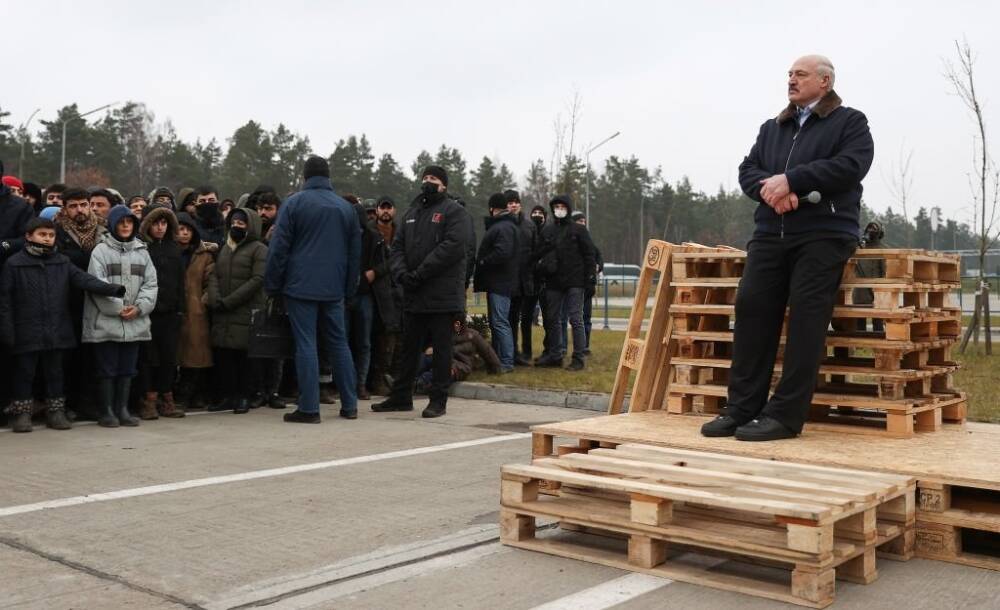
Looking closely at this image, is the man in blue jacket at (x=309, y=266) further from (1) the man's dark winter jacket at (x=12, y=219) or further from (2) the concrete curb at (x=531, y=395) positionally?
(2) the concrete curb at (x=531, y=395)

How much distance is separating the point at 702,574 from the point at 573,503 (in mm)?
808

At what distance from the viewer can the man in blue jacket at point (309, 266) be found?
9172 mm

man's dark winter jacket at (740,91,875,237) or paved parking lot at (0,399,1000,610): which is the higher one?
man's dark winter jacket at (740,91,875,237)

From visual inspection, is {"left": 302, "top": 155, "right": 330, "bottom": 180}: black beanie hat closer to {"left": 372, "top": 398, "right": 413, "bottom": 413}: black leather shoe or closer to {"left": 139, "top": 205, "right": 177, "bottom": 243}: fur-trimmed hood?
{"left": 139, "top": 205, "right": 177, "bottom": 243}: fur-trimmed hood

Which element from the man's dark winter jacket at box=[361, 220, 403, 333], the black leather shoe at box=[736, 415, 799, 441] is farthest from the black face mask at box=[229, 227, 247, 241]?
the black leather shoe at box=[736, 415, 799, 441]

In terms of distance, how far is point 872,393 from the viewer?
Result: 6254 mm

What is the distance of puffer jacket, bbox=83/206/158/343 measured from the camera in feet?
28.8

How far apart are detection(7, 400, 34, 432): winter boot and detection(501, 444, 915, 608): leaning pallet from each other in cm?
527

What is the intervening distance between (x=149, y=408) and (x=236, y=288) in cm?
143

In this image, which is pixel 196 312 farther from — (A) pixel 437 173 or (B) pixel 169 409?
(A) pixel 437 173

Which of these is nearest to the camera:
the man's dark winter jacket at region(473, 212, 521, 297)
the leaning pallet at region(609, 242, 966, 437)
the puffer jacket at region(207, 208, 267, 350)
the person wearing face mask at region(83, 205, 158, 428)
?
the leaning pallet at region(609, 242, 966, 437)

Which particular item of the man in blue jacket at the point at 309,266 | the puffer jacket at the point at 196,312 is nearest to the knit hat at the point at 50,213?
the puffer jacket at the point at 196,312

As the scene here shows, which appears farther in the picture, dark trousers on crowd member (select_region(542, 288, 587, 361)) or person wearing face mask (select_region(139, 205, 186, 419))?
dark trousers on crowd member (select_region(542, 288, 587, 361))

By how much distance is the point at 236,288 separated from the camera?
9.95 metres
